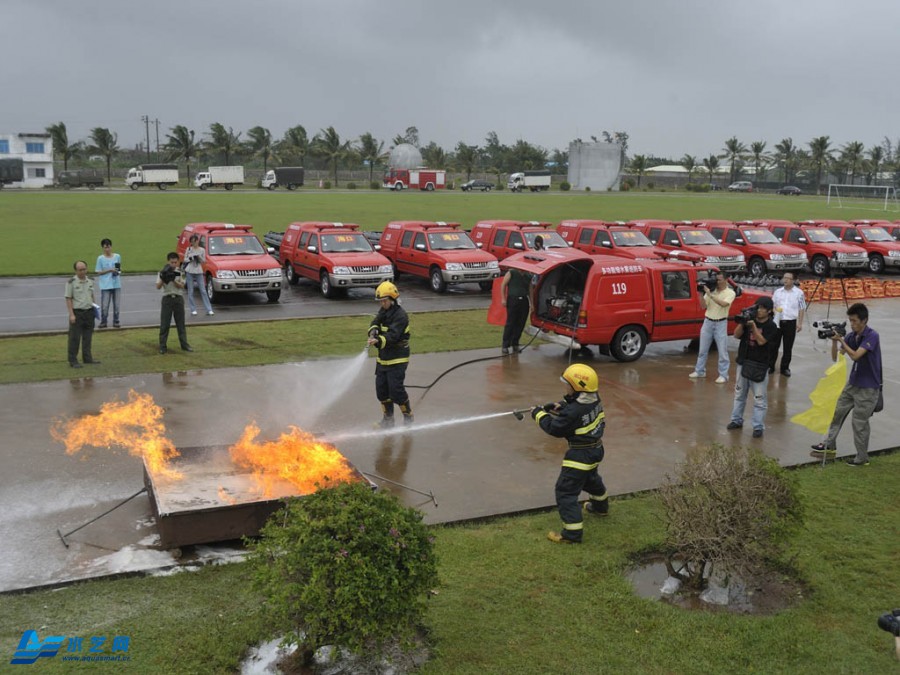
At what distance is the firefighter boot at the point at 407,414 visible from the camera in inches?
388

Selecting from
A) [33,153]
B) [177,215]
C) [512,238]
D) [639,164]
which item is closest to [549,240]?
[512,238]

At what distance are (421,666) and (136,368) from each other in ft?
30.1

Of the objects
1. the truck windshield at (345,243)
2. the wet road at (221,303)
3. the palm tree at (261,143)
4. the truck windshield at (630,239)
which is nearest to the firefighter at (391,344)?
the wet road at (221,303)

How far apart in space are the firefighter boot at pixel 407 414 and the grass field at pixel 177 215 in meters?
17.0

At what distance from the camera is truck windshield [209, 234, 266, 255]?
2042 cm

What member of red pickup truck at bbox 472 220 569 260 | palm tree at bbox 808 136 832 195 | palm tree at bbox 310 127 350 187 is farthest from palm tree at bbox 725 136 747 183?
red pickup truck at bbox 472 220 569 260

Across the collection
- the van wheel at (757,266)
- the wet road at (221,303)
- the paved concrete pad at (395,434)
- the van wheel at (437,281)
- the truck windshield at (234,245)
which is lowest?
the paved concrete pad at (395,434)

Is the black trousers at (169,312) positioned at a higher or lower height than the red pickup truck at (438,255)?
lower

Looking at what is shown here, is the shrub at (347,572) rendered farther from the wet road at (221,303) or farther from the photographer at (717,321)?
the wet road at (221,303)

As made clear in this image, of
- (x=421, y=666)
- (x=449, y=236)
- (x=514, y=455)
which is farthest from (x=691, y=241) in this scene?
(x=421, y=666)

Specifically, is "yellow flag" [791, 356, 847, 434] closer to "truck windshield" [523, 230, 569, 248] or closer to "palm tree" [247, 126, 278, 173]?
"truck windshield" [523, 230, 569, 248]

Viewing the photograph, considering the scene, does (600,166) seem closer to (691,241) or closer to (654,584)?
(691,241)

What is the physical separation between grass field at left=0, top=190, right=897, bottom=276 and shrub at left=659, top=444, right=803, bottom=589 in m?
21.7

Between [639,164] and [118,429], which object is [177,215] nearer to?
[118,429]
